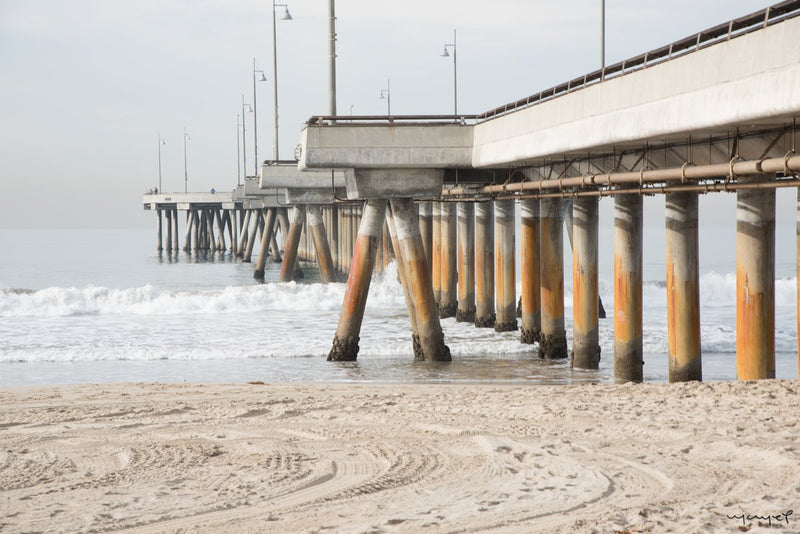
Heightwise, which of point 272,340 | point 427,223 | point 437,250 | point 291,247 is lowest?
point 272,340

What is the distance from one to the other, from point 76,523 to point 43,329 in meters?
21.3

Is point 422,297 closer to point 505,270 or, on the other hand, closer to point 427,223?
point 505,270

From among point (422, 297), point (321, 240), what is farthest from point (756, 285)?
point (321, 240)

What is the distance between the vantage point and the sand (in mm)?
7391

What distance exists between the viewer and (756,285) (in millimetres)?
12812

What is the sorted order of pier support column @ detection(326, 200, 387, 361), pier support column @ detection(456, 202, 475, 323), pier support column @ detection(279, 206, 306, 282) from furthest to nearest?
pier support column @ detection(279, 206, 306, 282) < pier support column @ detection(456, 202, 475, 323) < pier support column @ detection(326, 200, 387, 361)

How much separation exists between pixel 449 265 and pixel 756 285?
56.6 feet

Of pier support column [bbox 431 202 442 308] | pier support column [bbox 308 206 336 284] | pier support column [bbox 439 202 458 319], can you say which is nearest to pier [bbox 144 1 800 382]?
pier support column [bbox 439 202 458 319]

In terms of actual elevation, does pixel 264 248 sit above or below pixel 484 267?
above

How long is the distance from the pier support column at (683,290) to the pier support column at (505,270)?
9894 millimetres

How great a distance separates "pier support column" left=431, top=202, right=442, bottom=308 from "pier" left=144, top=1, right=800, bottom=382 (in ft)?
6.61

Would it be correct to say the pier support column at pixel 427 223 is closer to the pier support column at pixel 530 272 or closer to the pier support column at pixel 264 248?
the pier support column at pixel 530 272

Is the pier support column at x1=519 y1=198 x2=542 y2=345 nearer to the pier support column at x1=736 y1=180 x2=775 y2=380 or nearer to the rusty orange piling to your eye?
the pier support column at x1=736 y1=180 x2=775 y2=380
